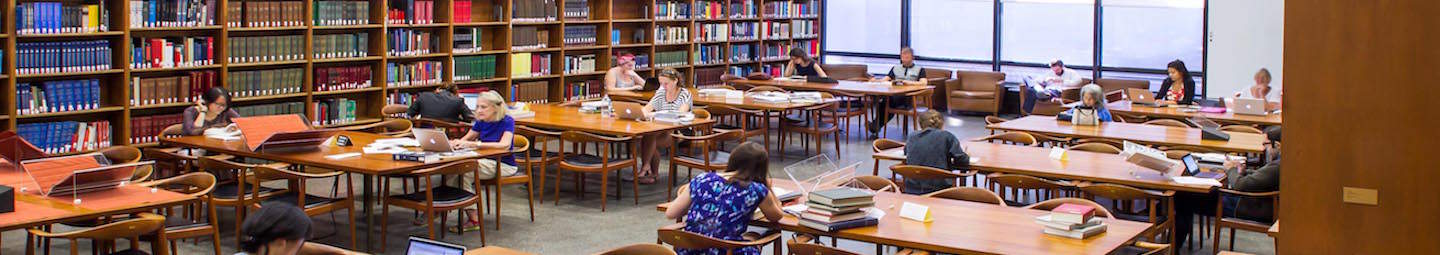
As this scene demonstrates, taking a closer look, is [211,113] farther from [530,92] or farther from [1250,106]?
[1250,106]

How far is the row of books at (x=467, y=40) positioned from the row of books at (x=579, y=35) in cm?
111

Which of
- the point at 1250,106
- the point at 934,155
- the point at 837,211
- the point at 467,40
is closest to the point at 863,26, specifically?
the point at 467,40

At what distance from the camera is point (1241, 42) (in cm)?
1563

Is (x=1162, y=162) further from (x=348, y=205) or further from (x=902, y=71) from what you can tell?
(x=902, y=71)

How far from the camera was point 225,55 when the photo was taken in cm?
1107

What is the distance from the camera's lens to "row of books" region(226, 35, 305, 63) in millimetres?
11211

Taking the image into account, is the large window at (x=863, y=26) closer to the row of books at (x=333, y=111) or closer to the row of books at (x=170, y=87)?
the row of books at (x=333, y=111)

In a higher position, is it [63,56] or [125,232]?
[63,56]

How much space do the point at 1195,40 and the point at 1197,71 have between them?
1.11 feet

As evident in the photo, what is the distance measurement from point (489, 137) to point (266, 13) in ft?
10.3

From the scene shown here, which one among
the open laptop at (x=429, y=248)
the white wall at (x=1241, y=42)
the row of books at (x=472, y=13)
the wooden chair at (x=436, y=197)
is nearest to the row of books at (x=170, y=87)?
the row of books at (x=472, y=13)

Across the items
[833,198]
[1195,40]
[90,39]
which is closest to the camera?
[833,198]

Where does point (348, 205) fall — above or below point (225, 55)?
below

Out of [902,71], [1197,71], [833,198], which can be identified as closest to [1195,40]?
[1197,71]
